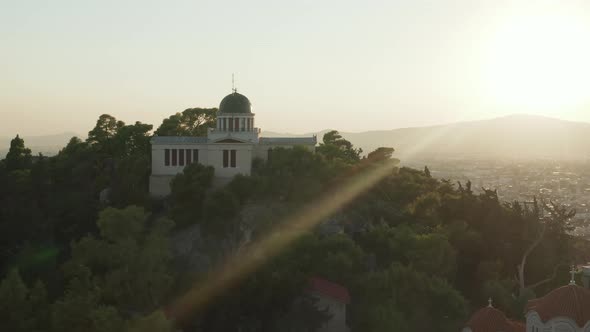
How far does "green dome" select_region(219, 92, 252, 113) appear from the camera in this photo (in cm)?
4594

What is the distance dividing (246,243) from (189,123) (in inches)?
636

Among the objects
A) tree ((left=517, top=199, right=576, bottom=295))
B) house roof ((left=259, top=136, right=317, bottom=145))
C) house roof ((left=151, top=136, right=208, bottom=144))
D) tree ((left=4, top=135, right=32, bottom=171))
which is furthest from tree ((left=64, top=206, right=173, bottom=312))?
tree ((left=517, top=199, right=576, bottom=295))

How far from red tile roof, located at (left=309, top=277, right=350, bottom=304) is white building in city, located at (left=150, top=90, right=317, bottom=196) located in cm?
1336

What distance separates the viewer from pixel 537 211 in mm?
41938

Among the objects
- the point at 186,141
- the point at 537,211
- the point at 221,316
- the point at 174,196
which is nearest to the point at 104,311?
the point at 221,316

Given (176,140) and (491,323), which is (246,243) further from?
(491,323)

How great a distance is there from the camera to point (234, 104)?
46000 millimetres

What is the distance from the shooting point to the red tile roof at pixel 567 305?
2542 centimetres

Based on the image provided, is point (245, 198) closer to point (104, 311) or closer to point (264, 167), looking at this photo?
point (264, 167)

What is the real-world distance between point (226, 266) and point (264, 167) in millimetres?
12909

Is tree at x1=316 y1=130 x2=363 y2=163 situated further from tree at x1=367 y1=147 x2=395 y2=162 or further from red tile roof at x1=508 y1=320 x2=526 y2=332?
red tile roof at x1=508 y1=320 x2=526 y2=332

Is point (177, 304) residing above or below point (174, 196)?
below

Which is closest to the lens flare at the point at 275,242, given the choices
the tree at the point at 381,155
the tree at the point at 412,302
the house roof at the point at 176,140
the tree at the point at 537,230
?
the tree at the point at 381,155

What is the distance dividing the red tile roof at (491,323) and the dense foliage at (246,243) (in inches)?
110
